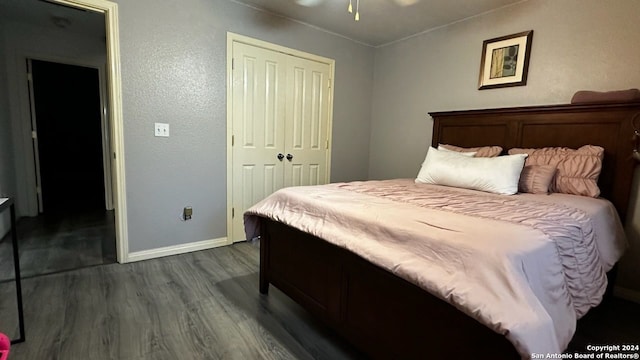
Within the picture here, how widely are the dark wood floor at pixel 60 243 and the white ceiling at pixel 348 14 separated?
2245 millimetres

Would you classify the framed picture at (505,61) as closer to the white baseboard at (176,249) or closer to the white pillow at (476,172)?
the white pillow at (476,172)

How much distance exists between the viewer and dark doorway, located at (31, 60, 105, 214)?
5109mm

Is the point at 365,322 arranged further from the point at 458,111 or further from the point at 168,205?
the point at 458,111

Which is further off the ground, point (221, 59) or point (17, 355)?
point (221, 59)

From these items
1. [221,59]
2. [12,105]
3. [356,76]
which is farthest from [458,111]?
[12,105]

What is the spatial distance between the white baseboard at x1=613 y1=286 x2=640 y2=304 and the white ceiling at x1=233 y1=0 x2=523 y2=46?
2.38 metres

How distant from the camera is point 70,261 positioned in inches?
99.0

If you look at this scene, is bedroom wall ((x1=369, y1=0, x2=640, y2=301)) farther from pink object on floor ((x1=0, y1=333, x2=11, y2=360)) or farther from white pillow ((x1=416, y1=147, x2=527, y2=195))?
pink object on floor ((x1=0, y1=333, x2=11, y2=360))

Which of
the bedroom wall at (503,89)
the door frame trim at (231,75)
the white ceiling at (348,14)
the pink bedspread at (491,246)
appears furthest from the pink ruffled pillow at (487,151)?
the door frame trim at (231,75)

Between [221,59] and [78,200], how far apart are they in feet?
12.8

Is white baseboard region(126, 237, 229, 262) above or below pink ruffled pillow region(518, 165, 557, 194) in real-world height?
below

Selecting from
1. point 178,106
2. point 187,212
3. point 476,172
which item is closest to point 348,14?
point 178,106

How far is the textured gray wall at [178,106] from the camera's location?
2449 mm

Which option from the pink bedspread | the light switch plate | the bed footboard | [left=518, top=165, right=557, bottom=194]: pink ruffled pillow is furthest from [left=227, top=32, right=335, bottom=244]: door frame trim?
[left=518, top=165, right=557, bottom=194]: pink ruffled pillow
